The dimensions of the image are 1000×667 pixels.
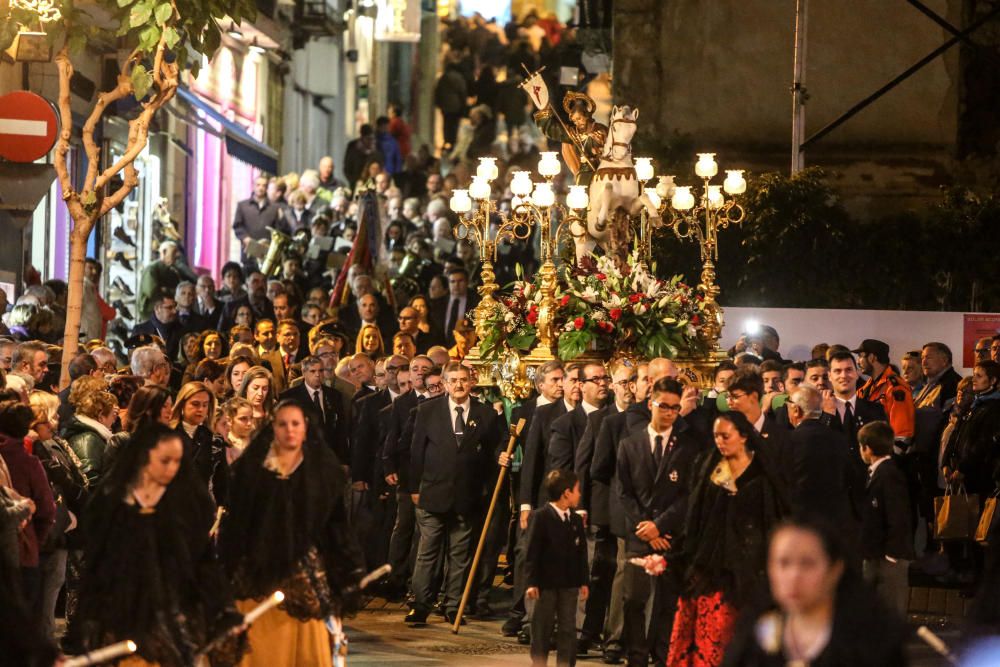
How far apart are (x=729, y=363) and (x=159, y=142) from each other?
55.5 ft

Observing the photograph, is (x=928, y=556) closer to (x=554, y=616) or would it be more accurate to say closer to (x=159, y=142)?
(x=554, y=616)

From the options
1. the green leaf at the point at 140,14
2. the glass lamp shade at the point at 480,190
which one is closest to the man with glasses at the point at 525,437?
the glass lamp shade at the point at 480,190

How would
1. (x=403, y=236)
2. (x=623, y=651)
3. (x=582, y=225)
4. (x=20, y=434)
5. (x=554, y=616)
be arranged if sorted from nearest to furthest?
(x=20, y=434)
(x=554, y=616)
(x=623, y=651)
(x=582, y=225)
(x=403, y=236)

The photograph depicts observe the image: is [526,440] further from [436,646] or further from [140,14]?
[140,14]

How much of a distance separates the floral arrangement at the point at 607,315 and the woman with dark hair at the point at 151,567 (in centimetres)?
908

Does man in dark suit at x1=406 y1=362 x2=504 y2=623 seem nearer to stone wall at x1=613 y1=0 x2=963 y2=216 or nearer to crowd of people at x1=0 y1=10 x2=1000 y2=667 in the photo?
crowd of people at x1=0 y1=10 x2=1000 y2=667

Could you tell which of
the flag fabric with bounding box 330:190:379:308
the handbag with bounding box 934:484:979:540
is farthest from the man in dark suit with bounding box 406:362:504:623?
the flag fabric with bounding box 330:190:379:308

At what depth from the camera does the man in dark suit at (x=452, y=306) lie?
2355 cm

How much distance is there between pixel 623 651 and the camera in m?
14.2

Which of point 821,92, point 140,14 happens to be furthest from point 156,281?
point 821,92

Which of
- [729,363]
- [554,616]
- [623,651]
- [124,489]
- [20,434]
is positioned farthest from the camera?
[729,363]

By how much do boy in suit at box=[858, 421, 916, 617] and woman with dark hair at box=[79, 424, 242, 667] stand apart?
19.0 ft

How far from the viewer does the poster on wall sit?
19.9 metres

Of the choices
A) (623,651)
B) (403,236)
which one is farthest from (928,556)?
(403,236)
